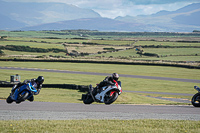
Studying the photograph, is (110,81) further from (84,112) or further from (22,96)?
(84,112)

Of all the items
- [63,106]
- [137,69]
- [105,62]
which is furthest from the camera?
[105,62]

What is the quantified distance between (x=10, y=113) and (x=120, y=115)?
8678 millimetres

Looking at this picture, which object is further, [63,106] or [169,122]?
[63,106]

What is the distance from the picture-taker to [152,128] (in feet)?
58.8

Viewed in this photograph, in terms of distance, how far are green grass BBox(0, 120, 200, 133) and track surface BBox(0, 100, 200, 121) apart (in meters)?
2.71

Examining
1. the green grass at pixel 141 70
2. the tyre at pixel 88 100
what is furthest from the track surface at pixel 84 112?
the green grass at pixel 141 70

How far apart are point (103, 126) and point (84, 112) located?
608 centimetres

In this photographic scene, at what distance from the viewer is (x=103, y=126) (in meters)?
18.2

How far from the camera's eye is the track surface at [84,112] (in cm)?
2222

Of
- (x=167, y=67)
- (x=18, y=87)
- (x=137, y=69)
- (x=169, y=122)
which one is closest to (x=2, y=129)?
(x=18, y=87)

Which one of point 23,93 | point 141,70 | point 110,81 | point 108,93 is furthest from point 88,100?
point 141,70

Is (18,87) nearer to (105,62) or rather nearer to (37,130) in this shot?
(37,130)

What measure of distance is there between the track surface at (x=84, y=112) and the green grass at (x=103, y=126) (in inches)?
107

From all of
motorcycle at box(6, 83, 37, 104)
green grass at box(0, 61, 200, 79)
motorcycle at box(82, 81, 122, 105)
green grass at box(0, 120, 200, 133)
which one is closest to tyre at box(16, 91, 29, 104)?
motorcycle at box(6, 83, 37, 104)
